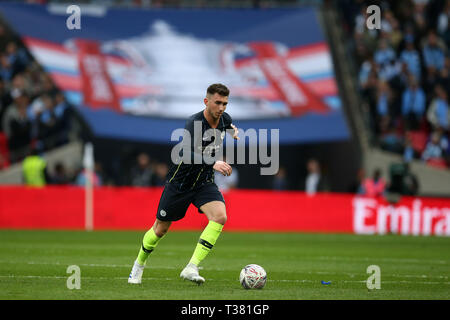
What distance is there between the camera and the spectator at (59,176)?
24.1 m

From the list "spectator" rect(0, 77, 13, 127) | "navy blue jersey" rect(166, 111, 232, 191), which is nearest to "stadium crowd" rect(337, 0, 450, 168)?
"spectator" rect(0, 77, 13, 127)

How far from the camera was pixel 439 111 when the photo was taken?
1056 inches

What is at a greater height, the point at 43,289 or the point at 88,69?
the point at 88,69

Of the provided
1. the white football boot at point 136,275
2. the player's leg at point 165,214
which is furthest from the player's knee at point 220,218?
the white football boot at point 136,275

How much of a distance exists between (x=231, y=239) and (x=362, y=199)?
547 cm

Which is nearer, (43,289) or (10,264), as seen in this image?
(43,289)

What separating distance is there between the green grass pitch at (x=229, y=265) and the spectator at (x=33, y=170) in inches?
109

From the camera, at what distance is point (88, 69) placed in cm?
2695

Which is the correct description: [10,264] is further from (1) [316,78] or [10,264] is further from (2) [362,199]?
(1) [316,78]

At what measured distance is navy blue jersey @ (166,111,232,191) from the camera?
9.92m

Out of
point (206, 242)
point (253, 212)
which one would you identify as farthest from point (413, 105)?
point (206, 242)

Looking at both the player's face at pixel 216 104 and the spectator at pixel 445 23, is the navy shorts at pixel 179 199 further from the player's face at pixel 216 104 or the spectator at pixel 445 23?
the spectator at pixel 445 23

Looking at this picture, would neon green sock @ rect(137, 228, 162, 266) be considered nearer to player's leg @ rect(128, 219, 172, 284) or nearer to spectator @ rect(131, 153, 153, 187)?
player's leg @ rect(128, 219, 172, 284)
